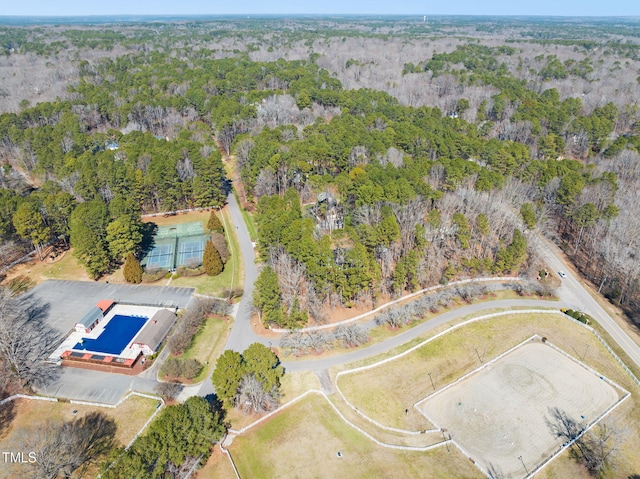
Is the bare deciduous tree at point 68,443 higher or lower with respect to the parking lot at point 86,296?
higher

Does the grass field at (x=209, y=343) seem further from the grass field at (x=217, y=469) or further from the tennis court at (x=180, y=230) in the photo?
the tennis court at (x=180, y=230)

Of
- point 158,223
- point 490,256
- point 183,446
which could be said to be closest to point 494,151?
point 490,256

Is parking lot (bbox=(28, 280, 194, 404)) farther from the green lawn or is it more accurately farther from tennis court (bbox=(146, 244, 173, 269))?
the green lawn

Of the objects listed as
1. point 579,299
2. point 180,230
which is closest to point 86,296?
point 180,230

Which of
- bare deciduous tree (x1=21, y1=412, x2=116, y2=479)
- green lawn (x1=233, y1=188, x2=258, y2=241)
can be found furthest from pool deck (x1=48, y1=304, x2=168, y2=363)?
green lawn (x1=233, y1=188, x2=258, y2=241)

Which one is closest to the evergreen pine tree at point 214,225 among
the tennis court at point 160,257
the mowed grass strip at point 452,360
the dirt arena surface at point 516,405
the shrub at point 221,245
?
the shrub at point 221,245

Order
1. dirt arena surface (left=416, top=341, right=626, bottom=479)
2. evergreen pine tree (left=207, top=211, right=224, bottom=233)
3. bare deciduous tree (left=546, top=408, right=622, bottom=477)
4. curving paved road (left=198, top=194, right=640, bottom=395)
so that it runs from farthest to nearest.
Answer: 1. evergreen pine tree (left=207, top=211, right=224, bottom=233)
2. curving paved road (left=198, top=194, right=640, bottom=395)
3. dirt arena surface (left=416, top=341, right=626, bottom=479)
4. bare deciduous tree (left=546, top=408, right=622, bottom=477)
